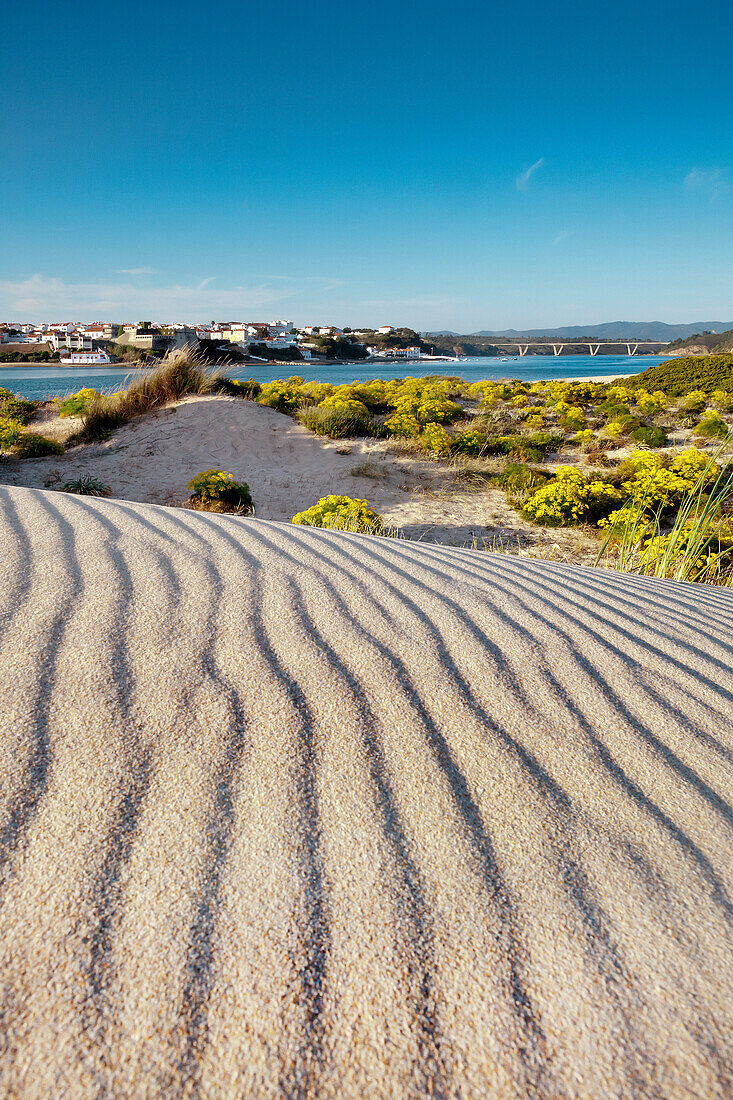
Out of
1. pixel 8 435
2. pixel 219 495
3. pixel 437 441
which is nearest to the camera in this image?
pixel 219 495

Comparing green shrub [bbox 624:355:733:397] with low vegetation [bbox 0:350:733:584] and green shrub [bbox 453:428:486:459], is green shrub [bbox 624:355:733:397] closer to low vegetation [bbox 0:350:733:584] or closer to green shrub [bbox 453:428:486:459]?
low vegetation [bbox 0:350:733:584]

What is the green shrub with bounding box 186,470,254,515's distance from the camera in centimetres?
589

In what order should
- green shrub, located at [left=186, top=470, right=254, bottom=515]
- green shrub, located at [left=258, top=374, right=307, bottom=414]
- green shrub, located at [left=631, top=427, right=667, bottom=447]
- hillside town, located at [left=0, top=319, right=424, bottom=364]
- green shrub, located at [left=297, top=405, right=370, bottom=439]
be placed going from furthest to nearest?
hillside town, located at [left=0, top=319, right=424, bottom=364] → green shrub, located at [left=258, top=374, right=307, bottom=414] → green shrub, located at [left=631, top=427, right=667, bottom=447] → green shrub, located at [left=297, top=405, right=370, bottom=439] → green shrub, located at [left=186, top=470, right=254, bottom=515]

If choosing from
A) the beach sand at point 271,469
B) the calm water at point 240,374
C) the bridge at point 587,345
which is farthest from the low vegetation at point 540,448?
the bridge at point 587,345

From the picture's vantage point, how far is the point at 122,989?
23.8 inches

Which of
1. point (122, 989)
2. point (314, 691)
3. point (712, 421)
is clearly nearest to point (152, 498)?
point (314, 691)

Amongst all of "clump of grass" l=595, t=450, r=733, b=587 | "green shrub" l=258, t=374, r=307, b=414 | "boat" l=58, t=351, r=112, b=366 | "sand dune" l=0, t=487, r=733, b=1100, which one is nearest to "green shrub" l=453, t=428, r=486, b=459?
"green shrub" l=258, t=374, r=307, b=414

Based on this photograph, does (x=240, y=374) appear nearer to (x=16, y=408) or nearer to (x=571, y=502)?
(x=16, y=408)

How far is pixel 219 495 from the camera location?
6008mm

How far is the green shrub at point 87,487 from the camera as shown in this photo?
6.24 metres

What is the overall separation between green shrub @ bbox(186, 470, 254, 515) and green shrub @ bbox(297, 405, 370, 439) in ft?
11.3

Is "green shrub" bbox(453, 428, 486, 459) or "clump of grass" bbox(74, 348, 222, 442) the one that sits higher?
"clump of grass" bbox(74, 348, 222, 442)

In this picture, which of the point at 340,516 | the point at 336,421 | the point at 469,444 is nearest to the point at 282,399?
the point at 336,421

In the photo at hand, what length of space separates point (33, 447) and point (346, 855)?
891 centimetres
